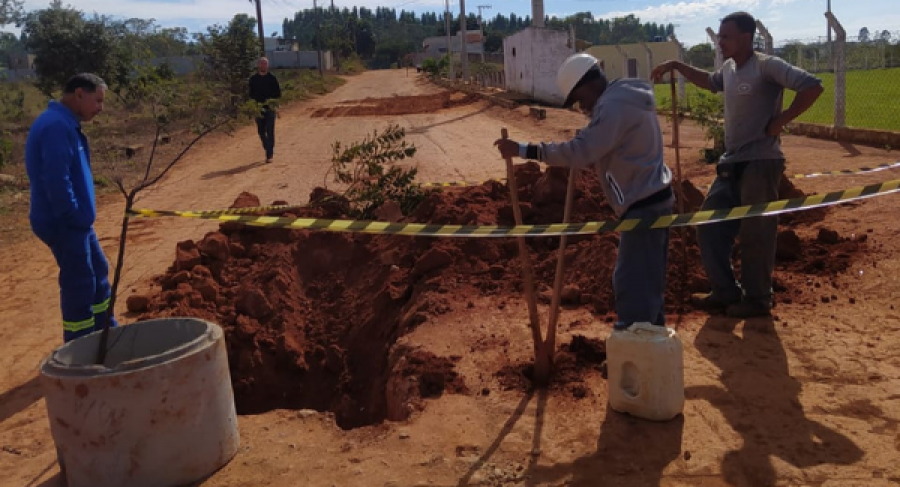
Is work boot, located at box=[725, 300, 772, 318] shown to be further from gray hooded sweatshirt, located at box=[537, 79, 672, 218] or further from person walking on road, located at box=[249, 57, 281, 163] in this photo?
person walking on road, located at box=[249, 57, 281, 163]

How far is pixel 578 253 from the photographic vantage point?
21.9ft

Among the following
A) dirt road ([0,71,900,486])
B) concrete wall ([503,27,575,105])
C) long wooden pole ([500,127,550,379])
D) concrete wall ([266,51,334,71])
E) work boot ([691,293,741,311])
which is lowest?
dirt road ([0,71,900,486])

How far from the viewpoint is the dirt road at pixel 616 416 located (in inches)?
142

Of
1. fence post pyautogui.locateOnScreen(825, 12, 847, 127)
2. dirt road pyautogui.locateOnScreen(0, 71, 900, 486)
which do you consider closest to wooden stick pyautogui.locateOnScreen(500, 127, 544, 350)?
dirt road pyautogui.locateOnScreen(0, 71, 900, 486)

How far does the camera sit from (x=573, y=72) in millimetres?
4043

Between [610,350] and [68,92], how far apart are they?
3.68 metres

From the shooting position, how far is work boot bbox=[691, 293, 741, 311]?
559cm

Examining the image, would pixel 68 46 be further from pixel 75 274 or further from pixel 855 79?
pixel 855 79

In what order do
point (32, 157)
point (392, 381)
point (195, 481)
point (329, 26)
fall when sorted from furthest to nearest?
point (329, 26) → point (392, 381) → point (32, 157) → point (195, 481)

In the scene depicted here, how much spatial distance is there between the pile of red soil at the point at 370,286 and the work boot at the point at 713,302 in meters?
0.16

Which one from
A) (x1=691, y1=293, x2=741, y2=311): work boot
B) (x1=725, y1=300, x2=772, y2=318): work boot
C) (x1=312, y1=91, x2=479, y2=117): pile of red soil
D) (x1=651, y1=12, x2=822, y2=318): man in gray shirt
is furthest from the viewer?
(x1=312, y1=91, x2=479, y2=117): pile of red soil

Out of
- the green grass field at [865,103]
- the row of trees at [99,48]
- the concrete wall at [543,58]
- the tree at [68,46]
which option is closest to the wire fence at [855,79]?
the green grass field at [865,103]

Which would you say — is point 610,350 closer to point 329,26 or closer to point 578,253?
point 578,253

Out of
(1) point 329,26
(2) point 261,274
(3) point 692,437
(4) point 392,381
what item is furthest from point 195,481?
(1) point 329,26
